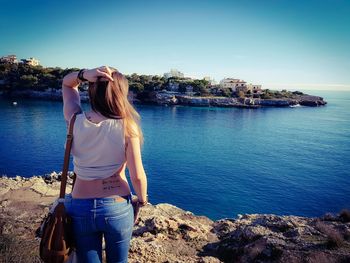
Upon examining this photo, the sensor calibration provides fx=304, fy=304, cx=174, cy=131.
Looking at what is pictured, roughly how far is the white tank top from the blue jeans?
18 cm

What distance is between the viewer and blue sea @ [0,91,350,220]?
21.6 meters

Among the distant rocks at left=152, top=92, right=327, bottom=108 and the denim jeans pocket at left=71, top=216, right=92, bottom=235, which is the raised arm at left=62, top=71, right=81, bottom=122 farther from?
the distant rocks at left=152, top=92, right=327, bottom=108

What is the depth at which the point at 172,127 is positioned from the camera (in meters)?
49.8

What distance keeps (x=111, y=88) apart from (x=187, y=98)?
3327 inches

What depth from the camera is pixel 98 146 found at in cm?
200

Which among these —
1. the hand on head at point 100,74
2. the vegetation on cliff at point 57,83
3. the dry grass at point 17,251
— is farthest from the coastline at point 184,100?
the hand on head at point 100,74

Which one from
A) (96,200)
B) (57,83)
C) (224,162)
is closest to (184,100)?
(57,83)

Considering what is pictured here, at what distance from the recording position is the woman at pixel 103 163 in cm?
198

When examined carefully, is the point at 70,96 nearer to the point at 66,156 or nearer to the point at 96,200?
the point at 66,156

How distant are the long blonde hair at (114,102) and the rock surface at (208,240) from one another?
3.05m

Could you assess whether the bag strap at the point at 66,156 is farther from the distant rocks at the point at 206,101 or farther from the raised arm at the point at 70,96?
the distant rocks at the point at 206,101

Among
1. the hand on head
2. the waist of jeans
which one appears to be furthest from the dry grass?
the hand on head

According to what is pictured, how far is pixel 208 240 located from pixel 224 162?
2454cm

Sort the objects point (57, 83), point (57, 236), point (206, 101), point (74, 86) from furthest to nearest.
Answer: point (206, 101) < point (57, 83) < point (74, 86) < point (57, 236)
